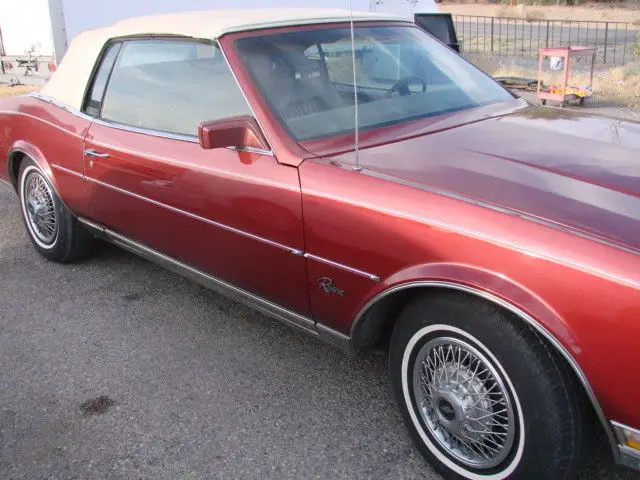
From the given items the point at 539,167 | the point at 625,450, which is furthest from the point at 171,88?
the point at 625,450

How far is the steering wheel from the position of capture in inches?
127

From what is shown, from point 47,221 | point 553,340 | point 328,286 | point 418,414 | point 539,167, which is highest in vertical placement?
point 539,167

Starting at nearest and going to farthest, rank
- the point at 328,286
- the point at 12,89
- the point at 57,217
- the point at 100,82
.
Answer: the point at 328,286
the point at 100,82
the point at 57,217
the point at 12,89

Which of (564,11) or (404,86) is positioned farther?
(564,11)

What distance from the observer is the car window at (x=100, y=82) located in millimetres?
3850

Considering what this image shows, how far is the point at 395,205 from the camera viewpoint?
2.30m

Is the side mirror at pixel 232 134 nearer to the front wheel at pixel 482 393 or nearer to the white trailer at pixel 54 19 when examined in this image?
the front wheel at pixel 482 393

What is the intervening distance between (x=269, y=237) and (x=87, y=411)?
1130 mm

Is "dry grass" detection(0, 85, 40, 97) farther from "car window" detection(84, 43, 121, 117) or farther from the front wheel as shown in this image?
the front wheel

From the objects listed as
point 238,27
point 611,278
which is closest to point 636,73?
point 238,27

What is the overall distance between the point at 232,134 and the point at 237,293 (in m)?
0.80

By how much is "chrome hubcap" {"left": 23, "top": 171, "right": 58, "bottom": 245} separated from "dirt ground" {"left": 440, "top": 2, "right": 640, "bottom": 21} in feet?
97.9

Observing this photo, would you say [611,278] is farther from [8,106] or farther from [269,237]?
[8,106]

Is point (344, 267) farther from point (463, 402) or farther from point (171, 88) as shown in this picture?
point (171, 88)
